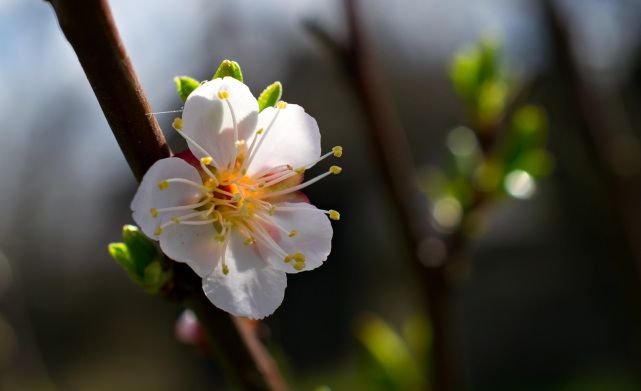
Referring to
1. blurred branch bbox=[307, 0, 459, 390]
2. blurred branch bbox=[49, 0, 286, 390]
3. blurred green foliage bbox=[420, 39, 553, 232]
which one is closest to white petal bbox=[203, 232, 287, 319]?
blurred branch bbox=[49, 0, 286, 390]

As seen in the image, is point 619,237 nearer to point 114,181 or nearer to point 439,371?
point 439,371

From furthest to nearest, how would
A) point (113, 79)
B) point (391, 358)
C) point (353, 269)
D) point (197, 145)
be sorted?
point (353, 269), point (391, 358), point (197, 145), point (113, 79)

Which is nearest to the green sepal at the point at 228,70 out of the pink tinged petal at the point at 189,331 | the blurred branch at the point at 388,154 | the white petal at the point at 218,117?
the white petal at the point at 218,117

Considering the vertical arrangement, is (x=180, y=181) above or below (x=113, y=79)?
below

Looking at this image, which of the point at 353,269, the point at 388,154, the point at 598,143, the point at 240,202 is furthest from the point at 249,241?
the point at 353,269

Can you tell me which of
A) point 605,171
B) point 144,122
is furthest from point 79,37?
point 605,171

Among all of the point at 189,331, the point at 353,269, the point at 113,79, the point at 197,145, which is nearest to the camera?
the point at 113,79

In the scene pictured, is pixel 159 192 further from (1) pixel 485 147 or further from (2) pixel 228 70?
(1) pixel 485 147
